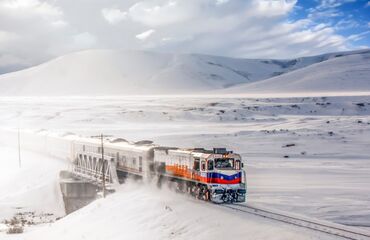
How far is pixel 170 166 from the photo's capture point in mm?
38219

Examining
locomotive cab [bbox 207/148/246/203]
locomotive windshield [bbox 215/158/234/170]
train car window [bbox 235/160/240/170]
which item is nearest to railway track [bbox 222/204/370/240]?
locomotive cab [bbox 207/148/246/203]

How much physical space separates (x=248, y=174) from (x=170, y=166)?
14.5m

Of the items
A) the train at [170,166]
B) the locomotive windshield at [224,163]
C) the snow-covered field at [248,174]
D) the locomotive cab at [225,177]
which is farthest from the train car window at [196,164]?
the snow-covered field at [248,174]

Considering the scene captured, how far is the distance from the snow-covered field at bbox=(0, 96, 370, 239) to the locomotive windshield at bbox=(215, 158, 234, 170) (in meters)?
2.60

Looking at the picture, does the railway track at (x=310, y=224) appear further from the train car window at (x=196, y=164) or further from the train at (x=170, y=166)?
the train car window at (x=196, y=164)

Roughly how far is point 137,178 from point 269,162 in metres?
19.7

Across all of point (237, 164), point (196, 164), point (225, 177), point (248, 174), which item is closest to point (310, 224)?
point (225, 177)

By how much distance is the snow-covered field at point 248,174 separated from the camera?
30.8m

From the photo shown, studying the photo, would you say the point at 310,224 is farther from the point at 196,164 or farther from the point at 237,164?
the point at 196,164

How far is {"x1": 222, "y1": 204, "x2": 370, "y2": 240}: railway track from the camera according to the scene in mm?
24859

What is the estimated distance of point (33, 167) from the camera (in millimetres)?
67562

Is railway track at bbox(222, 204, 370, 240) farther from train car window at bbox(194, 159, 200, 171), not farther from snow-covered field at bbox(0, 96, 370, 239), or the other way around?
train car window at bbox(194, 159, 200, 171)

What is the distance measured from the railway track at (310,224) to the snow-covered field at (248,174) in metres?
1.16

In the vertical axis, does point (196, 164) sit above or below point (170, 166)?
above
